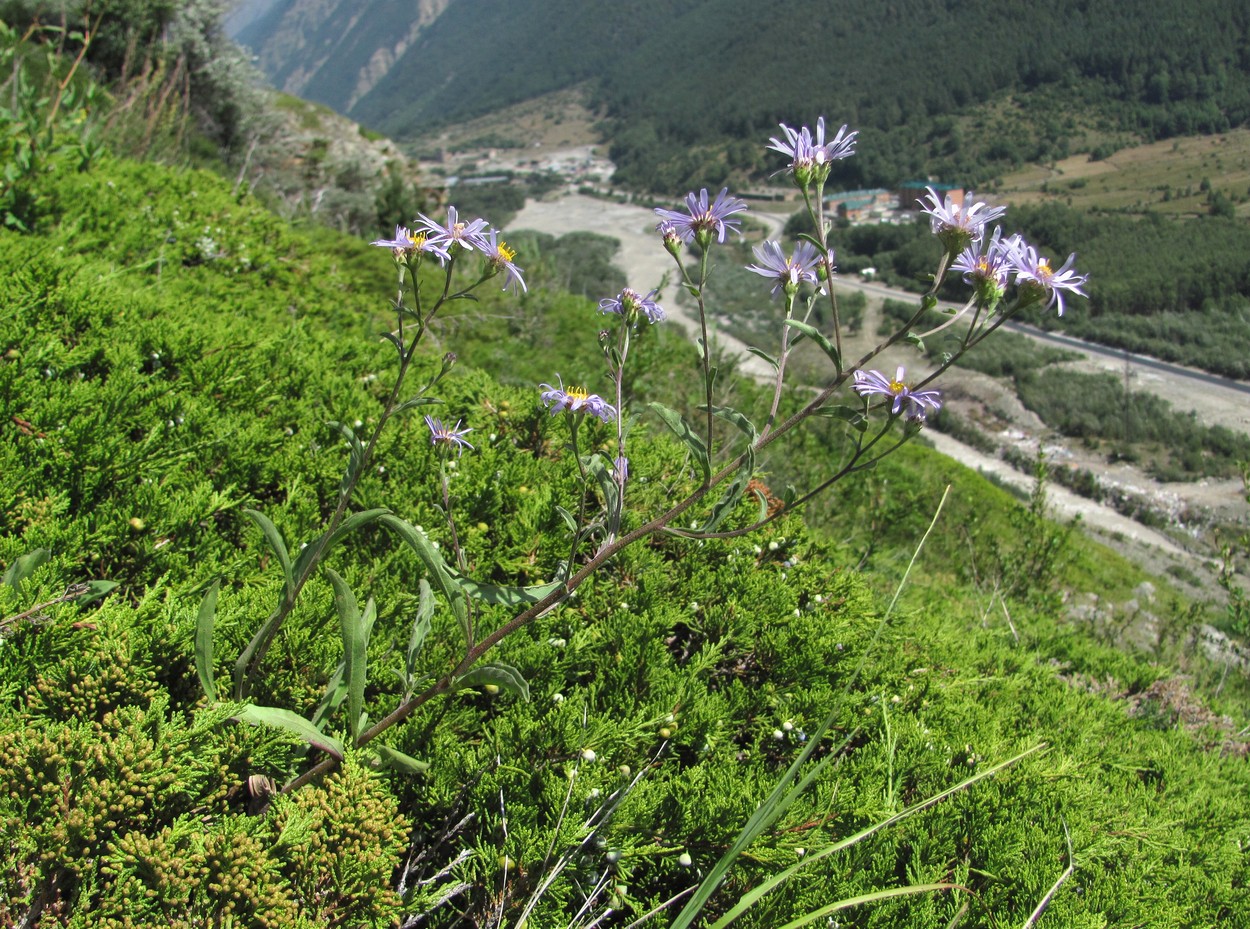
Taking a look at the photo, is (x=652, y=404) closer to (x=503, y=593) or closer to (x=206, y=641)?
(x=503, y=593)

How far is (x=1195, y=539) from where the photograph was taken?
67.6 feet

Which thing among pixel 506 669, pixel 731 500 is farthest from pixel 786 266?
pixel 506 669

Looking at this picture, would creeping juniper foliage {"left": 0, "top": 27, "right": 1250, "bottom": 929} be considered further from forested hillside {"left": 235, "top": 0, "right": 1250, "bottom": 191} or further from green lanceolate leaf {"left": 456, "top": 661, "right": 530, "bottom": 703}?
forested hillside {"left": 235, "top": 0, "right": 1250, "bottom": 191}

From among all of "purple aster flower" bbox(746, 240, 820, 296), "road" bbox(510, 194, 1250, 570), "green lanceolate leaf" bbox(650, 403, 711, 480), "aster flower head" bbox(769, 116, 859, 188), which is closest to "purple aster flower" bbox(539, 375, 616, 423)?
"green lanceolate leaf" bbox(650, 403, 711, 480)

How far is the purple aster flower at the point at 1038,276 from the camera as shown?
1.28 m

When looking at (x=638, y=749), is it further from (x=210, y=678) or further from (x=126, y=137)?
(x=126, y=137)

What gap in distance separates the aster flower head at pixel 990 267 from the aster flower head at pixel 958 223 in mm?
27

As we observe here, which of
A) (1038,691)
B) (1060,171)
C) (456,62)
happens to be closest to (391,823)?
(1038,691)

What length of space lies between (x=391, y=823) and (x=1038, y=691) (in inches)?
98.1

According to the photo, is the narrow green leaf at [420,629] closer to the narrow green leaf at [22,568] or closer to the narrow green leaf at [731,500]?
the narrow green leaf at [731,500]

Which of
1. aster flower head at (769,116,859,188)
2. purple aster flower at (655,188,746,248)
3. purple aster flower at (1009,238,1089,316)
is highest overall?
aster flower head at (769,116,859,188)

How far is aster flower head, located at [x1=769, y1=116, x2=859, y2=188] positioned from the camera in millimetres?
1421

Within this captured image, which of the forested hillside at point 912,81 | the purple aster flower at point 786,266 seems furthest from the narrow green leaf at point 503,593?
the forested hillside at point 912,81

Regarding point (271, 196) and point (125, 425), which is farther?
point (271, 196)
